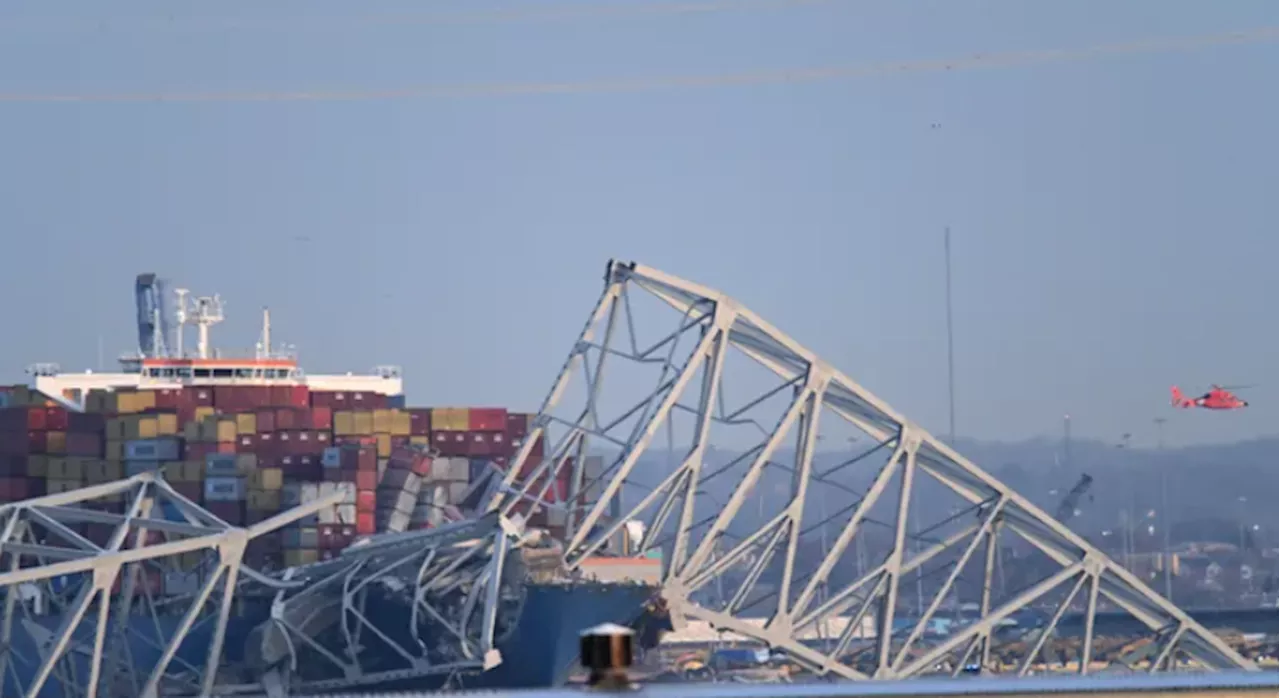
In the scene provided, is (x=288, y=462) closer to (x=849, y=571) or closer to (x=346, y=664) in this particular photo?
(x=346, y=664)

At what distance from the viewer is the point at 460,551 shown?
61531mm

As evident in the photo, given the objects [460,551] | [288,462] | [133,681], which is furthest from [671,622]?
[288,462]

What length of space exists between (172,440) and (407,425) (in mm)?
9000

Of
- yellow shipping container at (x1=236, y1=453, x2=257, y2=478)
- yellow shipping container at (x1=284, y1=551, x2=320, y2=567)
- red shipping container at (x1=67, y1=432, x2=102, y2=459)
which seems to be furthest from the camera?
red shipping container at (x1=67, y1=432, x2=102, y2=459)

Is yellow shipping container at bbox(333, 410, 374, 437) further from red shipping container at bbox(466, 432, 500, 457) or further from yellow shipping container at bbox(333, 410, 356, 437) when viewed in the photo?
red shipping container at bbox(466, 432, 500, 457)

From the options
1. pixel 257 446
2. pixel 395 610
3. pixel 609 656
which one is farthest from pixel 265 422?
pixel 609 656

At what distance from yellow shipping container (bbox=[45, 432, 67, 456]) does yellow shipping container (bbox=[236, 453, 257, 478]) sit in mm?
9535

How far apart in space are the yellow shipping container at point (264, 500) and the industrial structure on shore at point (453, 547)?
0.08 m

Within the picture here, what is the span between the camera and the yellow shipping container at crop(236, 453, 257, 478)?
82.9m

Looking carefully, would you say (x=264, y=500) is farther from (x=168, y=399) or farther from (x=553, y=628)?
(x=553, y=628)

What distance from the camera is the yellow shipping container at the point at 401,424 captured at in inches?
Answer: 3351

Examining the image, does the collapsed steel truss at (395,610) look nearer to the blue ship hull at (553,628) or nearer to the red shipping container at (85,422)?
the blue ship hull at (553,628)

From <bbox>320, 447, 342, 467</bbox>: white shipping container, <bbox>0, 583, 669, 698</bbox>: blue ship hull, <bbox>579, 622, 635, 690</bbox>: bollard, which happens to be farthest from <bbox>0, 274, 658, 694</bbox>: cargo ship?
<bbox>579, 622, 635, 690</bbox>: bollard

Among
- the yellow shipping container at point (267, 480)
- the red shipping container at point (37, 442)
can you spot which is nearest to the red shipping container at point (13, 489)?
the red shipping container at point (37, 442)
